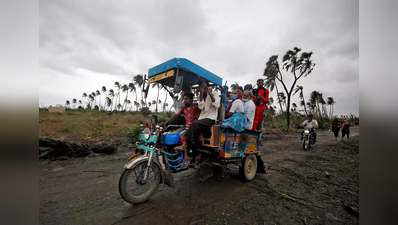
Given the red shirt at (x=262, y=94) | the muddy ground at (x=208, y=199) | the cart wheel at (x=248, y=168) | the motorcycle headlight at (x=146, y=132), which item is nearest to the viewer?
the muddy ground at (x=208, y=199)

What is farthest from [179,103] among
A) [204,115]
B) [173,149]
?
[173,149]

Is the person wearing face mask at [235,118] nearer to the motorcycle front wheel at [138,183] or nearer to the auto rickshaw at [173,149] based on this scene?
the auto rickshaw at [173,149]

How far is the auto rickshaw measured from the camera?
280 cm

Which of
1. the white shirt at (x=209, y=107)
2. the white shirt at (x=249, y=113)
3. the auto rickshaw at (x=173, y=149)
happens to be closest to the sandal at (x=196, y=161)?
the auto rickshaw at (x=173, y=149)

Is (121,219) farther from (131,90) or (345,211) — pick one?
(131,90)

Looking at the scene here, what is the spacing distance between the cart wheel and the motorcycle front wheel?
2.17 meters

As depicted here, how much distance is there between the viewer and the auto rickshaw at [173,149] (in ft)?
9.18

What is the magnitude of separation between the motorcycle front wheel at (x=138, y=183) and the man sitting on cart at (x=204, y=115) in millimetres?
891

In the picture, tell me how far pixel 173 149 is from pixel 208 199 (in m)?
1.18
